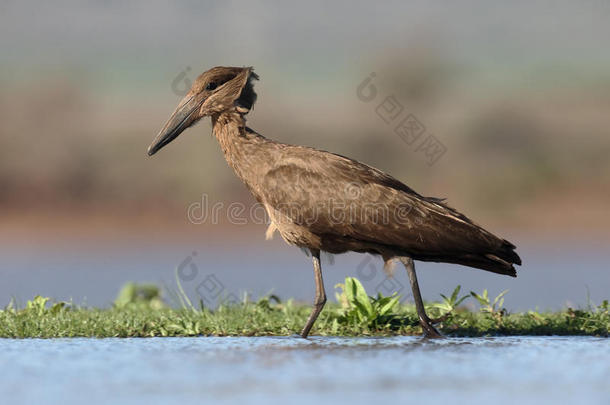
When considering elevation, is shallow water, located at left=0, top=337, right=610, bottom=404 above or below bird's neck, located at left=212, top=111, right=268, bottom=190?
below

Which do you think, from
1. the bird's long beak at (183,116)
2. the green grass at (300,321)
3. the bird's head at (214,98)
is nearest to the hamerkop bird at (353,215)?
the green grass at (300,321)

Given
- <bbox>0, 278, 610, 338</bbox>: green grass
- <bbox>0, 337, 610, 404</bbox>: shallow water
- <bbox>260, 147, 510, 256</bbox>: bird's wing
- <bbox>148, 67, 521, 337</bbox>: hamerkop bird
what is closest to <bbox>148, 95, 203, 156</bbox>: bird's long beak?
<bbox>148, 67, 521, 337</bbox>: hamerkop bird

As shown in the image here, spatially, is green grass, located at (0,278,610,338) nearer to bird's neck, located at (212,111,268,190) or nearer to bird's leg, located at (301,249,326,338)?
bird's leg, located at (301,249,326,338)

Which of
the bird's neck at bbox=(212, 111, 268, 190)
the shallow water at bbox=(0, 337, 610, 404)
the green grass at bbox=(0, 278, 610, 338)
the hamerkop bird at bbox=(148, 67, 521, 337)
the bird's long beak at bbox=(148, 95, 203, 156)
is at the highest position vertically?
the bird's long beak at bbox=(148, 95, 203, 156)

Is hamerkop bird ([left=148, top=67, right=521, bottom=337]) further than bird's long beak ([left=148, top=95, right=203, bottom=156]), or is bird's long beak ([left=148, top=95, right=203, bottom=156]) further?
bird's long beak ([left=148, top=95, right=203, bottom=156])

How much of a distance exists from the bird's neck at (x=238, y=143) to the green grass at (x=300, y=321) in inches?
48.5

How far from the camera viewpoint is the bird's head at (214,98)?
9.17 meters

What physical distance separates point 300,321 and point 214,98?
212 cm

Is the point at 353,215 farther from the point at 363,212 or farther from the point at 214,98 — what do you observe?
Answer: the point at 214,98

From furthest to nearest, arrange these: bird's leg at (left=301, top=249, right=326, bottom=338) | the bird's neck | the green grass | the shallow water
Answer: the bird's neck, the green grass, bird's leg at (left=301, top=249, right=326, bottom=338), the shallow water

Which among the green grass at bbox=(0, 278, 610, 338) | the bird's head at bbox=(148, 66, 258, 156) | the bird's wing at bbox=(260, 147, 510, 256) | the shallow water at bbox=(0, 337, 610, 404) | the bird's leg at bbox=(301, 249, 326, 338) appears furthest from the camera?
the bird's head at bbox=(148, 66, 258, 156)

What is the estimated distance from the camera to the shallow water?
19.2ft

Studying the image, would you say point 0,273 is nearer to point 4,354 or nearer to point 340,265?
point 340,265

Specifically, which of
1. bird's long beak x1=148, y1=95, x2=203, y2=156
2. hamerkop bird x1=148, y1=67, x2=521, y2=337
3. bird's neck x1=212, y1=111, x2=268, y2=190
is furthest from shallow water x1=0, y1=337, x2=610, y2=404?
bird's long beak x1=148, y1=95, x2=203, y2=156
